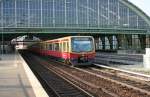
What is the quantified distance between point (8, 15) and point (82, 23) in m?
20.9

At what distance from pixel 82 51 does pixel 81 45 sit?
0.65 m

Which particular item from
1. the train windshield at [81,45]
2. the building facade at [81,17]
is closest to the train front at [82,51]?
the train windshield at [81,45]

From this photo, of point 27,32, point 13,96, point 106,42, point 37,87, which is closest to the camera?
point 13,96

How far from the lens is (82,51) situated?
124 feet

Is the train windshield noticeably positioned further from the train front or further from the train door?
the train door

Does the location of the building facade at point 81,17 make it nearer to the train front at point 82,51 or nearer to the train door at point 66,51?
the train door at point 66,51

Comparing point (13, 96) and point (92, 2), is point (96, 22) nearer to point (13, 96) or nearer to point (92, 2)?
point (92, 2)

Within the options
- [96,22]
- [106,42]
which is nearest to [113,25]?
[96,22]

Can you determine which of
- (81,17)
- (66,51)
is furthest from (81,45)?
(81,17)

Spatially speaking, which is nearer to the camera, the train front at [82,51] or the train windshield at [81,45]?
the train front at [82,51]

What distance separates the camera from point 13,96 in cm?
1593

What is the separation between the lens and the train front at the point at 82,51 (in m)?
37.5

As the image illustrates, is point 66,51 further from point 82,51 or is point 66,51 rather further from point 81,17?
point 81,17

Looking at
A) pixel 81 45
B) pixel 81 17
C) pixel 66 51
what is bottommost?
pixel 66 51
